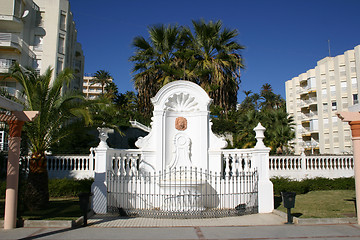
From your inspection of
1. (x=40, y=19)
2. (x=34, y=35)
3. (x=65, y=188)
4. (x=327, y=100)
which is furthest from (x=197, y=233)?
(x=327, y=100)

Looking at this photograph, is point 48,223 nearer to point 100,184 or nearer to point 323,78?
point 100,184

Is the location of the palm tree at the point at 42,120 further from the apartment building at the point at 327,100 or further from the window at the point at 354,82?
the window at the point at 354,82

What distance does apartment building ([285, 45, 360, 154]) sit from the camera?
1621 inches

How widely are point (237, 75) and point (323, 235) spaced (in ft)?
46.1

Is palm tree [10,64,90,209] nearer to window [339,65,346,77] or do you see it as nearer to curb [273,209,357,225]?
curb [273,209,357,225]

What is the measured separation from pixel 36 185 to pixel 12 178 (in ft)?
6.20

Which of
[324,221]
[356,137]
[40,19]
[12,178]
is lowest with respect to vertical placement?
[324,221]

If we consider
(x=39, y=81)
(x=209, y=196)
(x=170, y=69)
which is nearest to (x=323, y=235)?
(x=209, y=196)

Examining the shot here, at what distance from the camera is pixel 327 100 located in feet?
146

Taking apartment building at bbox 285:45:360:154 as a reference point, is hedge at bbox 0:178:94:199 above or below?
below

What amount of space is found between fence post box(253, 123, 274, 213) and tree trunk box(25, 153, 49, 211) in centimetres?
721

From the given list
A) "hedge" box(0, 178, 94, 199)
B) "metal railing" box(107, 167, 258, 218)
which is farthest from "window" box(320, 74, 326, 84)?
"hedge" box(0, 178, 94, 199)

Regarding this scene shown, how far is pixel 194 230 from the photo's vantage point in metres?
7.82

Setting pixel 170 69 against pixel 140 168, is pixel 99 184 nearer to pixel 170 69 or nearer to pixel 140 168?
pixel 140 168
